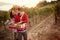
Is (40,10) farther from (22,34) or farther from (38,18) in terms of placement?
(22,34)

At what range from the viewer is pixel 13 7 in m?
1.21

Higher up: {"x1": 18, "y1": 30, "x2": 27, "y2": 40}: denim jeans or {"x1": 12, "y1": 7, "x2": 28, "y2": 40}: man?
{"x1": 12, "y1": 7, "x2": 28, "y2": 40}: man

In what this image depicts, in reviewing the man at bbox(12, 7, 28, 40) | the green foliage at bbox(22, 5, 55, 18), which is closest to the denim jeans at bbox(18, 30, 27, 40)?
the man at bbox(12, 7, 28, 40)

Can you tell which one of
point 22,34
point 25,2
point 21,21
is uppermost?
point 25,2

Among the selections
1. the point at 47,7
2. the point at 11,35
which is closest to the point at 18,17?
the point at 11,35

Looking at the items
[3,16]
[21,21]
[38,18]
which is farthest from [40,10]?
[3,16]

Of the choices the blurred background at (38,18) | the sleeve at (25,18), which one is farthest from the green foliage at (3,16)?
the sleeve at (25,18)

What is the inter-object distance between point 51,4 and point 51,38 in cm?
30

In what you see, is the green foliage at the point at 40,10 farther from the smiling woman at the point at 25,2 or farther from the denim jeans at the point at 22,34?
the denim jeans at the point at 22,34

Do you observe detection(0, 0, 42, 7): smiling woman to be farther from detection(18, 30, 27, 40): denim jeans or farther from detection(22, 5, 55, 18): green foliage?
detection(18, 30, 27, 40): denim jeans

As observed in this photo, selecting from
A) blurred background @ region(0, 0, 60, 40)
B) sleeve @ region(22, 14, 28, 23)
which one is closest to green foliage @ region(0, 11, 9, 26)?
blurred background @ region(0, 0, 60, 40)

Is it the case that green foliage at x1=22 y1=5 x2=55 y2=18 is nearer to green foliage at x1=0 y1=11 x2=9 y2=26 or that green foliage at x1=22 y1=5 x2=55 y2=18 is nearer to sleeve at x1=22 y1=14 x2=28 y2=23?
sleeve at x1=22 y1=14 x2=28 y2=23

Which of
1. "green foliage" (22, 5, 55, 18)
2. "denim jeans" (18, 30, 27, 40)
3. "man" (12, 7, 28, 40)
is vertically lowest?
"denim jeans" (18, 30, 27, 40)

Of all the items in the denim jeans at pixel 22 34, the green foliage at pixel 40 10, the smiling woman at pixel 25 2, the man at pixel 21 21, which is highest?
the smiling woman at pixel 25 2
